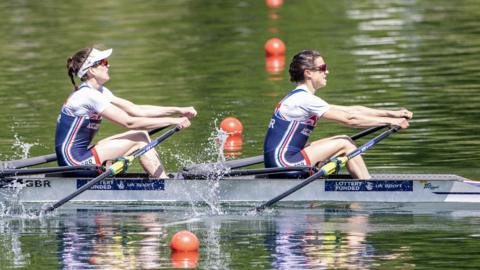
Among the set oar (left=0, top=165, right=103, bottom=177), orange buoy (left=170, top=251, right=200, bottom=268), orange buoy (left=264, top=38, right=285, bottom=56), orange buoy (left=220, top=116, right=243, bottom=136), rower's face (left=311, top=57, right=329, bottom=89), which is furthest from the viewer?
orange buoy (left=264, top=38, right=285, bottom=56)

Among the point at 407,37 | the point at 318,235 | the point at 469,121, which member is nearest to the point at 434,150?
the point at 469,121

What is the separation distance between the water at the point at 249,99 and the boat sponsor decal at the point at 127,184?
0.24 metres

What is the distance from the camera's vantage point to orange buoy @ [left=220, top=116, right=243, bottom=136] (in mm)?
20812

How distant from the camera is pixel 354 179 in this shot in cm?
1554

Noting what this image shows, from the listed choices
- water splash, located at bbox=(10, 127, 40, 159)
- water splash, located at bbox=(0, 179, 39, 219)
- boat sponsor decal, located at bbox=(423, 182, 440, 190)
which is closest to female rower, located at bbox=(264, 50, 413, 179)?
boat sponsor decal, located at bbox=(423, 182, 440, 190)

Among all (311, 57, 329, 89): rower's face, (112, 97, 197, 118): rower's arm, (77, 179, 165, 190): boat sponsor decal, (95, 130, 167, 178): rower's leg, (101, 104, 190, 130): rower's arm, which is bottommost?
(77, 179, 165, 190): boat sponsor decal

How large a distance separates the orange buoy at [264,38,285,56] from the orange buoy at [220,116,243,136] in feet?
26.1

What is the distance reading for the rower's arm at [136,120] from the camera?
15977mm

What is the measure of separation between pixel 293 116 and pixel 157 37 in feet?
53.7

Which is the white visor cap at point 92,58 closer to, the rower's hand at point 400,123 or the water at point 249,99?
the water at point 249,99

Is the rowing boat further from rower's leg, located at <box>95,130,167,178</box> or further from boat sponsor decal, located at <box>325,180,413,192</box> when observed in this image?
rower's leg, located at <box>95,130,167,178</box>

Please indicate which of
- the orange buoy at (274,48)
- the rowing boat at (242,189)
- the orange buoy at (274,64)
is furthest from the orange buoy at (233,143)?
the orange buoy at (274,48)

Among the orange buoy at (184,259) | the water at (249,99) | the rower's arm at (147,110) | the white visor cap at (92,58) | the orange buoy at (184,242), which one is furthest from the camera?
the rower's arm at (147,110)

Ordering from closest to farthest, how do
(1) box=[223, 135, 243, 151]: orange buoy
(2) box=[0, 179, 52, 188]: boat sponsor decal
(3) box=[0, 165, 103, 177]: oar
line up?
(3) box=[0, 165, 103, 177]: oar → (2) box=[0, 179, 52, 188]: boat sponsor decal → (1) box=[223, 135, 243, 151]: orange buoy
